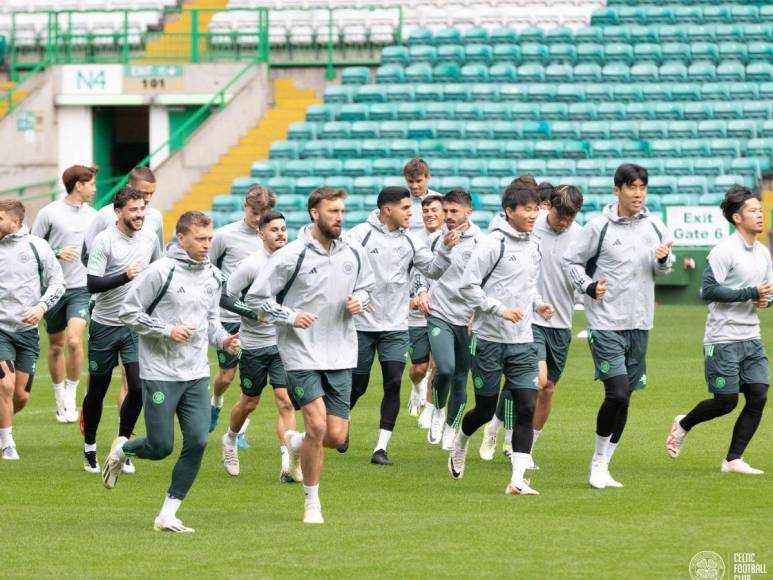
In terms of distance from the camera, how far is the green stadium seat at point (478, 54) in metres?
31.4

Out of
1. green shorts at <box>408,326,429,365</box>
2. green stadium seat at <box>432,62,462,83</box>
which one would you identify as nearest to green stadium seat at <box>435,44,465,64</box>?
green stadium seat at <box>432,62,462,83</box>

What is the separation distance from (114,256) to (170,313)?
2.26 meters

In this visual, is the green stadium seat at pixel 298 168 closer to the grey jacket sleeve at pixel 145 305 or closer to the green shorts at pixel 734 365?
the green shorts at pixel 734 365

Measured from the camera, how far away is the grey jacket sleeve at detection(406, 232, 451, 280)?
1105cm

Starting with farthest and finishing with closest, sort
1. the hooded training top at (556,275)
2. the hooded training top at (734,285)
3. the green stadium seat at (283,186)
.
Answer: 1. the green stadium seat at (283,186)
2. the hooded training top at (556,275)
3. the hooded training top at (734,285)

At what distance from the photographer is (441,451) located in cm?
1257

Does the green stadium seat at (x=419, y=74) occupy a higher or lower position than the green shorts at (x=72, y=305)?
higher

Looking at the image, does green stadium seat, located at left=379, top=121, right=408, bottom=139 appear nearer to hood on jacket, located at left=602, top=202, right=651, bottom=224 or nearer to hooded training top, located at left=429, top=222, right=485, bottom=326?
hooded training top, located at left=429, top=222, right=485, bottom=326

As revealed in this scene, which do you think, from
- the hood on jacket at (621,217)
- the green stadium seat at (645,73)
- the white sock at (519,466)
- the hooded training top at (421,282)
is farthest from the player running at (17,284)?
the green stadium seat at (645,73)

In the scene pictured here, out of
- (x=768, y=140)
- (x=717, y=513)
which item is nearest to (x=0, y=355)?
(x=717, y=513)

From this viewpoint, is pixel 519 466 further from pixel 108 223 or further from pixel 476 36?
pixel 476 36

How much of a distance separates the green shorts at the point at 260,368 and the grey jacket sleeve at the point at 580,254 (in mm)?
2218

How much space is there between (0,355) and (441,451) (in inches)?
137

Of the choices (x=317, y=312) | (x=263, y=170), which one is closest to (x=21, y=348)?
(x=317, y=312)
